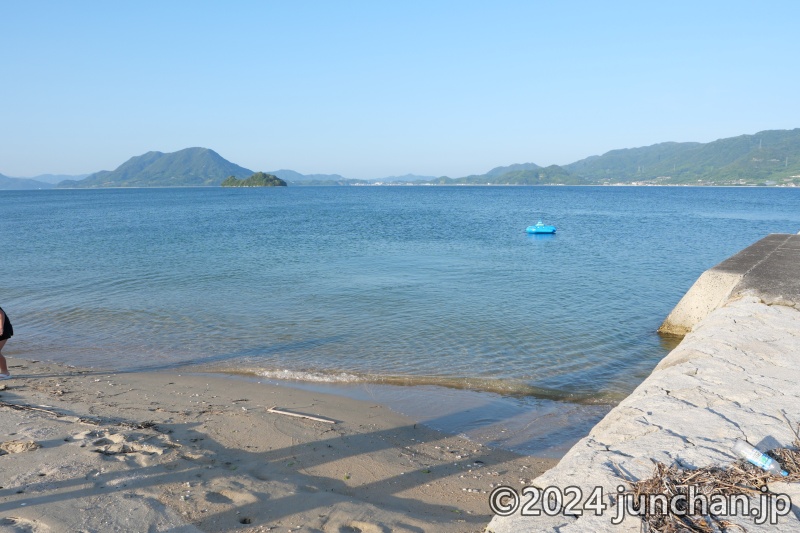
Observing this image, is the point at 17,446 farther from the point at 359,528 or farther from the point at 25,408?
the point at 359,528

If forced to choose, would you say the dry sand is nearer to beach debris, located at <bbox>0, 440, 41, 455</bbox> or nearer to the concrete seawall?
beach debris, located at <bbox>0, 440, 41, 455</bbox>

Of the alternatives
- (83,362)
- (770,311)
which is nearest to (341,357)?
(83,362)

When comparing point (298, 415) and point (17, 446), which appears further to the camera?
point (298, 415)

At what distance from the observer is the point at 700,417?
586 cm

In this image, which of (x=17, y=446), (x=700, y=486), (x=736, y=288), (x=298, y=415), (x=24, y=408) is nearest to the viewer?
A: (x=700, y=486)

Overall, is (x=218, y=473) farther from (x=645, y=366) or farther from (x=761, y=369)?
(x=645, y=366)

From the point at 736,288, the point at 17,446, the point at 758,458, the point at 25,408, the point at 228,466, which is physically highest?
the point at 736,288

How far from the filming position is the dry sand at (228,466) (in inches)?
201

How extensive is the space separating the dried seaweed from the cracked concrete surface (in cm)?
12

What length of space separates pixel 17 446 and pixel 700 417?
25.6 ft

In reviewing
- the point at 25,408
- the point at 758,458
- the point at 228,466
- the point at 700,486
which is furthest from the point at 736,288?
the point at 25,408

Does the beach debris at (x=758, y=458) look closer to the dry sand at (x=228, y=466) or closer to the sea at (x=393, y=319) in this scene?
the dry sand at (x=228, y=466)

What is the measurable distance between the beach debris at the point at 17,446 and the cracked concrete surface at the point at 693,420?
5.44 metres

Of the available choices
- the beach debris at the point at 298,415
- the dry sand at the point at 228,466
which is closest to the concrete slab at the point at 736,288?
the dry sand at the point at 228,466
